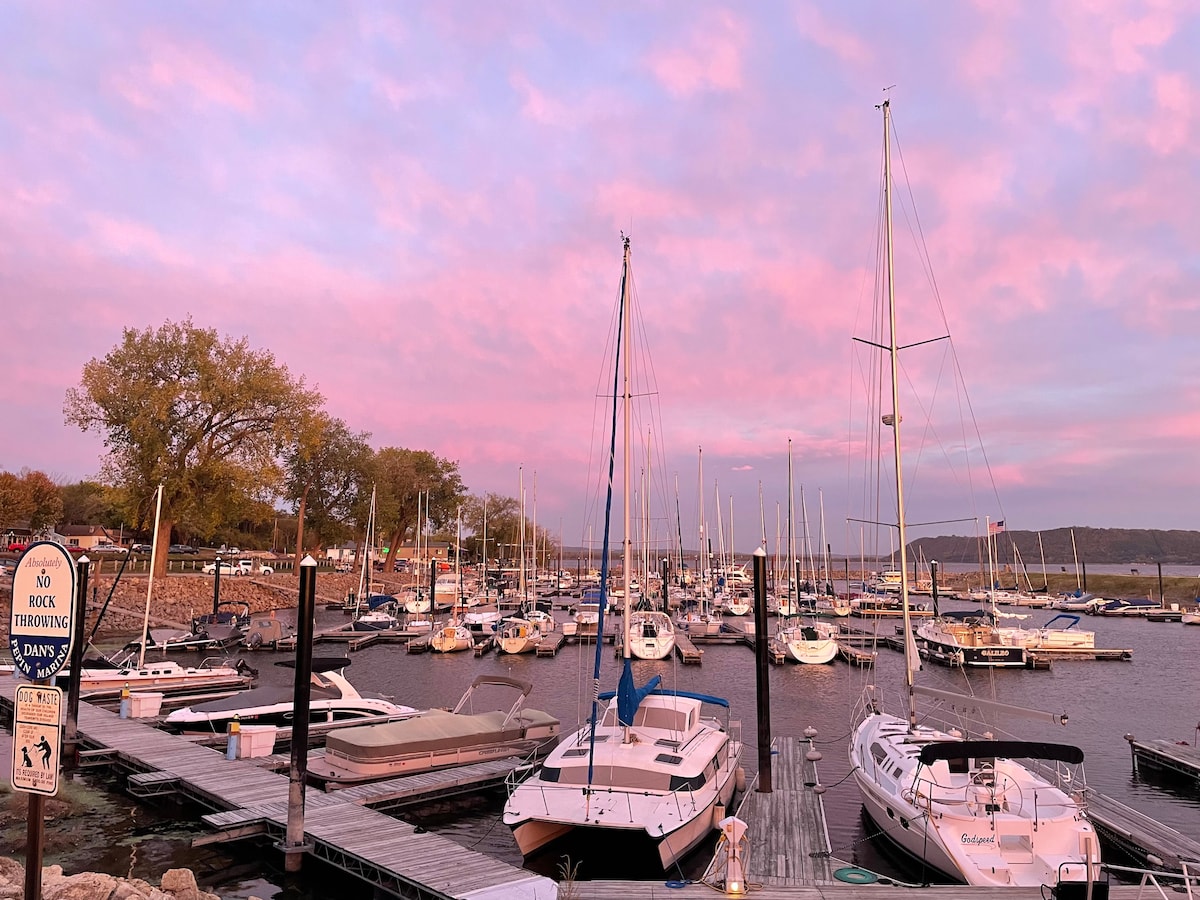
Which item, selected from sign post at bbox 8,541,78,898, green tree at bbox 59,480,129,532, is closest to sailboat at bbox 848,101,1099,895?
sign post at bbox 8,541,78,898

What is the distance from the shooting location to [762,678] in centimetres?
2036

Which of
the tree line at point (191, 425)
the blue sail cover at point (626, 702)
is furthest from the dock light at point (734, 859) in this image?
the tree line at point (191, 425)

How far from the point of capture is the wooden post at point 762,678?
64.0ft

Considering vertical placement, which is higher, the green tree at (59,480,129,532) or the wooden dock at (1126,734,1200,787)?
the green tree at (59,480,129,532)

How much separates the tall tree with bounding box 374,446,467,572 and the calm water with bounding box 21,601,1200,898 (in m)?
52.6

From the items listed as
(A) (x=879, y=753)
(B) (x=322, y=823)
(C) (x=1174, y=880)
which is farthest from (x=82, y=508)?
(C) (x=1174, y=880)

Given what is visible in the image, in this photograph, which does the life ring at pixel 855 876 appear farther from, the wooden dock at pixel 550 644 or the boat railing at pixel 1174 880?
the wooden dock at pixel 550 644

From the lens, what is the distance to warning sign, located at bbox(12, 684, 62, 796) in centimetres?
626

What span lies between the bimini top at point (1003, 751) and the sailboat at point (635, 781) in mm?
4700

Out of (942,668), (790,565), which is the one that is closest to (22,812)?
(942,668)

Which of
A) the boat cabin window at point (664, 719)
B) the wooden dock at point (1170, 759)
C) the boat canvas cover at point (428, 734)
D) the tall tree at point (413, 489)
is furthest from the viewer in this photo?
the tall tree at point (413, 489)

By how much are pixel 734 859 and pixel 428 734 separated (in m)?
11.6

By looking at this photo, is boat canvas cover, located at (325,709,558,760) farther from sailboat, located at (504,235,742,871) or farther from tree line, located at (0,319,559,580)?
tree line, located at (0,319,559,580)

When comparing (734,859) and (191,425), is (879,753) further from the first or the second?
(191,425)
